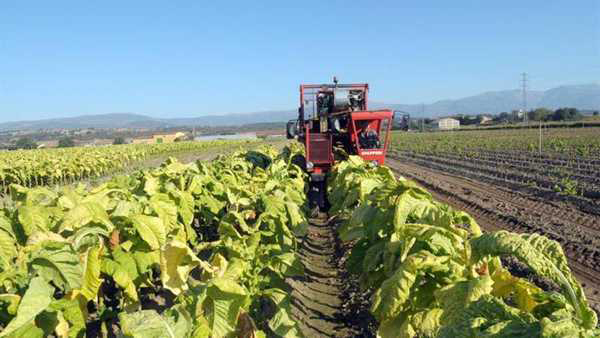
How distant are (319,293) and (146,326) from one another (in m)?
4.35

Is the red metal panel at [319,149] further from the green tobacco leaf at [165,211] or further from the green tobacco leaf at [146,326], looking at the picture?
the green tobacco leaf at [146,326]

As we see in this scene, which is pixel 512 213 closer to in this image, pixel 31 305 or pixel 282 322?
pixel 282 322

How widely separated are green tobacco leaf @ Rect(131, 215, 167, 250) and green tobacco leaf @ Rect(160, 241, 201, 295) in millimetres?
162

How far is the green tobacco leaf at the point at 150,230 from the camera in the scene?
3.24 m

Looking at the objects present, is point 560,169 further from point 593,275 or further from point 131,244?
point 131,244

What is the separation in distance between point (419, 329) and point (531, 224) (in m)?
7.58

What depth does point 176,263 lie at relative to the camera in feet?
10.5

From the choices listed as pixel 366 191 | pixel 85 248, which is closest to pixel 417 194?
pixel 366 191

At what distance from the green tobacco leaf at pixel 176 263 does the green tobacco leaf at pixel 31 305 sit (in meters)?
0.86

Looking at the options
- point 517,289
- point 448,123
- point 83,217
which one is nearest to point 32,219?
point 83,217

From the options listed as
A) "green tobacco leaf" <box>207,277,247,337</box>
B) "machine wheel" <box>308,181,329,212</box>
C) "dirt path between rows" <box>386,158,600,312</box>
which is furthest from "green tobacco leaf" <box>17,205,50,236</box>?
"machine wheel" <box>308,181,329,212</box>

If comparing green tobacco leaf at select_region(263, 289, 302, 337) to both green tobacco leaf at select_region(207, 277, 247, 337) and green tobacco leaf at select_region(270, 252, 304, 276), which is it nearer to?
green tobacco leaf at select_region(270, 252, 304, 276)

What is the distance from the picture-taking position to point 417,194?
4.05 metres

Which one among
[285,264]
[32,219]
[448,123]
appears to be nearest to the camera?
[32,219]
